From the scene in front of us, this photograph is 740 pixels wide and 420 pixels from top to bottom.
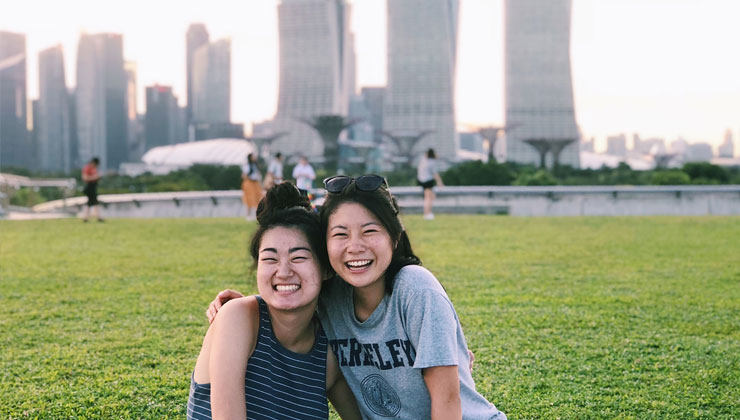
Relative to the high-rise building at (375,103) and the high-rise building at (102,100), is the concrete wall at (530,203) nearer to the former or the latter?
the high-rise building at (102,100)

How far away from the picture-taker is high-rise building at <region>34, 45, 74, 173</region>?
9238cm

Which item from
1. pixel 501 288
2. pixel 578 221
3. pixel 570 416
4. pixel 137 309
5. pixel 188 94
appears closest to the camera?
pixel 570 416

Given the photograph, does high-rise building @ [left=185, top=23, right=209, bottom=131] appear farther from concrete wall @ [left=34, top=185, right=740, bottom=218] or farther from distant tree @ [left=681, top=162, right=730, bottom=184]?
concrete wall @ [left=34, top=185, right=740, bottom=218]

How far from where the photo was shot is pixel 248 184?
12.7 meters

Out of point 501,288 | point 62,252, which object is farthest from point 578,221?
point 62,252

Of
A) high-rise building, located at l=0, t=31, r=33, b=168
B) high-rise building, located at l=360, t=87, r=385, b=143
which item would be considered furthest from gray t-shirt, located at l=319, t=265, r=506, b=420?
high-rise building, located at l=360, t=87, r=385, b=143

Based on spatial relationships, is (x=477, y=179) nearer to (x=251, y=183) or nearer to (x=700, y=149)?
(x=251, y=183)

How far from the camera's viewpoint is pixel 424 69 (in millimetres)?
75188

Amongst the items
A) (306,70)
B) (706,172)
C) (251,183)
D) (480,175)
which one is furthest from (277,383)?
(306,70)

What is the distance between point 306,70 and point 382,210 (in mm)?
74922

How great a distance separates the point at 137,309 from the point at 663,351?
11.5ft

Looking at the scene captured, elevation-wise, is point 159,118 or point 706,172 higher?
point 159,118

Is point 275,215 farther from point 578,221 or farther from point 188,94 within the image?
point 188,94

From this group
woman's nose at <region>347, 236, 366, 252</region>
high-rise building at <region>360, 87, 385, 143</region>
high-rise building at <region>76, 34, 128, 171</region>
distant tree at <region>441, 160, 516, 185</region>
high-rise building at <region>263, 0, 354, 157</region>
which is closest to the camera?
woman's nose at <region>347, 236, 366, 252</region>
